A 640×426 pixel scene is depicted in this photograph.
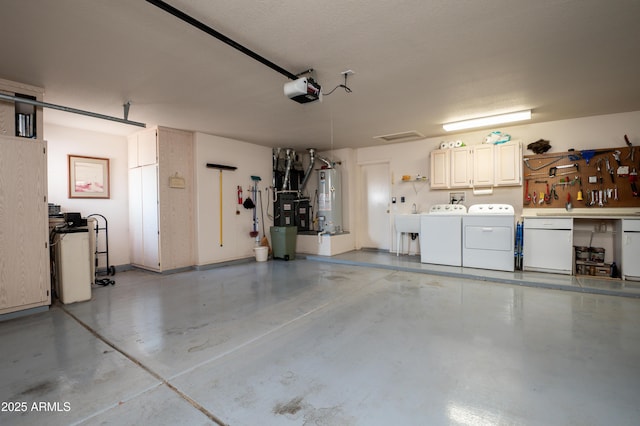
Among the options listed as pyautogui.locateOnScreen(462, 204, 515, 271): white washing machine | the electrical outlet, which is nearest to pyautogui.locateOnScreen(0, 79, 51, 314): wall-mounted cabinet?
pyautogui.locateOnScreen(462, 204, 515, 271): white washing machine

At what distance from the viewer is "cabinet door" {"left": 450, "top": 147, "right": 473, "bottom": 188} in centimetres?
567

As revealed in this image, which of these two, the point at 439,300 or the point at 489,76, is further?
A: the point at 439,300

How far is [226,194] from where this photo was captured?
6.23 m

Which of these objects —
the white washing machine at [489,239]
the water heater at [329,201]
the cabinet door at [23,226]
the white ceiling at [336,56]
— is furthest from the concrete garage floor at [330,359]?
the water heater at [329,201]

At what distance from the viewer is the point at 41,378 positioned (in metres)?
2.11

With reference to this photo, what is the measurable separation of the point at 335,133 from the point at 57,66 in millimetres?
4144

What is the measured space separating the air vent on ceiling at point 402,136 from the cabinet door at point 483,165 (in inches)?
44.0

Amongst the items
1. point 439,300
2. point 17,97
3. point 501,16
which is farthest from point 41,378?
point 501,16

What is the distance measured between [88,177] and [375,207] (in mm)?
5992

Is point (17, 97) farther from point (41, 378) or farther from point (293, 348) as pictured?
point (293, 348)

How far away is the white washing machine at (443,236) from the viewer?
5.33 m

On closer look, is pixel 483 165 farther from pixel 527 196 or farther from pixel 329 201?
pixel 329 201

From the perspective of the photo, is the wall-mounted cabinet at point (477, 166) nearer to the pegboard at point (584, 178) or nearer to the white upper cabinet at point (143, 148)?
the pegboard at point (584, 178)

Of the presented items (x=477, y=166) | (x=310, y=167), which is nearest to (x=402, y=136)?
(x=477, y=166)
